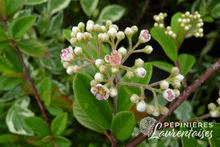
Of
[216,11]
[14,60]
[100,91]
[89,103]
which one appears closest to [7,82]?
[14,60]

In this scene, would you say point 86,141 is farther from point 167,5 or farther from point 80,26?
point 167,5

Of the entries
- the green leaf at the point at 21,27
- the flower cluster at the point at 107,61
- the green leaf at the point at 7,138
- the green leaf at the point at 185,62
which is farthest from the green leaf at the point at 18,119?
the green leaf at the point at 185,62

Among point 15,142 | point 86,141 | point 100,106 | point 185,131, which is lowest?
point 86,141

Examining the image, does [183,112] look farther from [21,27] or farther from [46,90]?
[21,27]

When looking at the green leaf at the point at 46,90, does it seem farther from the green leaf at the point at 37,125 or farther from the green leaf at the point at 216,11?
the green leaf at the point at 216,11

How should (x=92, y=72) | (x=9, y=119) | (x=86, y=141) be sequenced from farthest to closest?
(x=86, y=141) → (x=92, y=72) → (x=9, y=119)

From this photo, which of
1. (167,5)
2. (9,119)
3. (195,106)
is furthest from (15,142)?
(167,5)

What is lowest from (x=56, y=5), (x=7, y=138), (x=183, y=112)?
(x=183, y=112)
